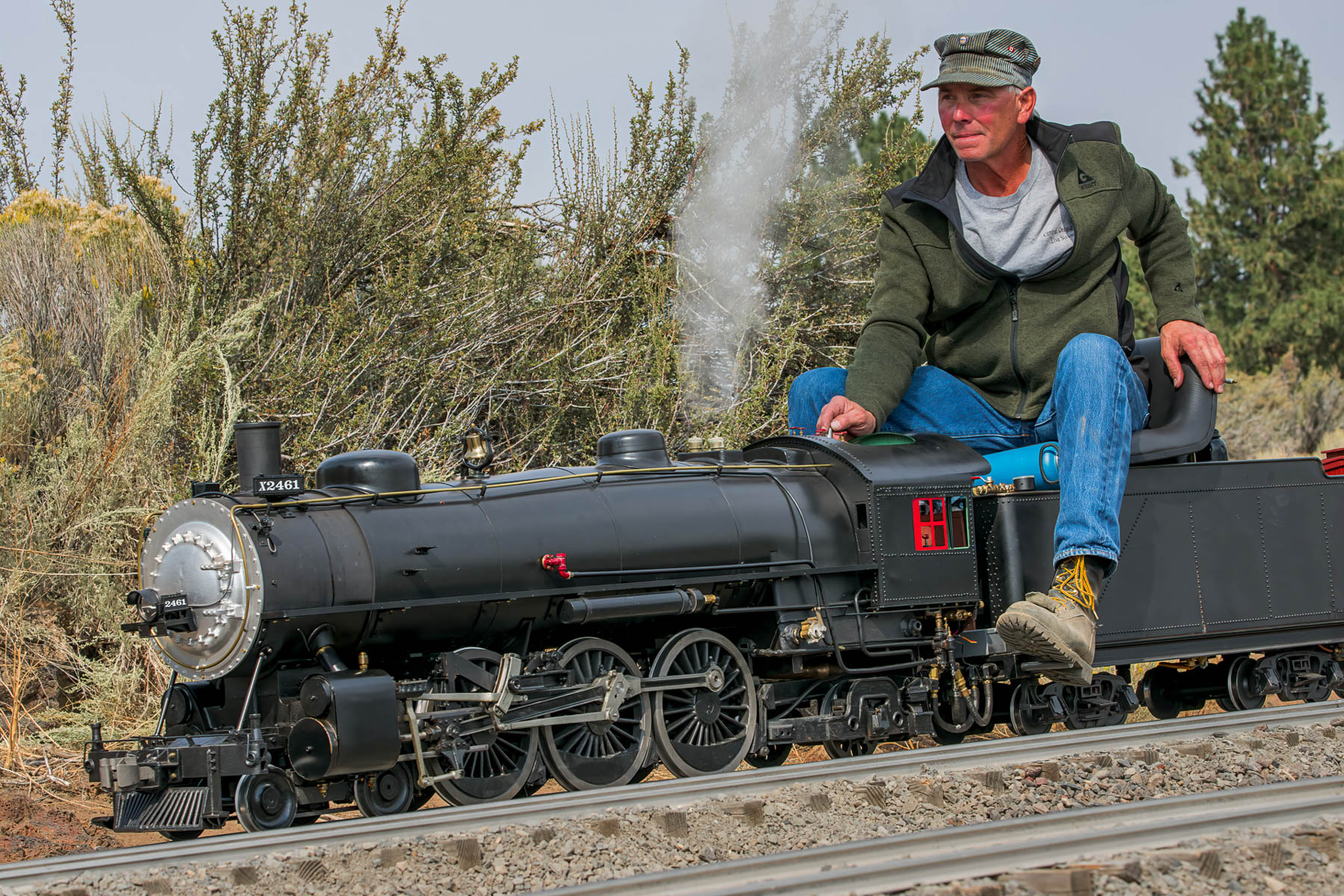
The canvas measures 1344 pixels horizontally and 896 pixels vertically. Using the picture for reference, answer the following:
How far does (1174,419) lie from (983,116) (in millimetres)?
1861

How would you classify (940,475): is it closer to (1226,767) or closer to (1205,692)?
(1226,767)

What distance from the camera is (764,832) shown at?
4.34m

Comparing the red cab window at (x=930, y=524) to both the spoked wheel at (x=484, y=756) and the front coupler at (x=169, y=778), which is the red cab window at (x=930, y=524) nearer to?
the spoked wheel at (x=484, y=756)

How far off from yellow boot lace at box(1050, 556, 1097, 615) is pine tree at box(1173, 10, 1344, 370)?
1949 centimetres

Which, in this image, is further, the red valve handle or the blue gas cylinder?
the blue gas cylinder

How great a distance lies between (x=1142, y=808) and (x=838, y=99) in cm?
871

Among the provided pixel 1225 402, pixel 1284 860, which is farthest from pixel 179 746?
pixel 1225 402

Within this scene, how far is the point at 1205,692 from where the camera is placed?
7.94 meters

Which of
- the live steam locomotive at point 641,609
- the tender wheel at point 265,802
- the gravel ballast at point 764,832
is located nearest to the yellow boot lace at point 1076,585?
the live steam locomotive at point 641,609

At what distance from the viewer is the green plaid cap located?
645 centimetres

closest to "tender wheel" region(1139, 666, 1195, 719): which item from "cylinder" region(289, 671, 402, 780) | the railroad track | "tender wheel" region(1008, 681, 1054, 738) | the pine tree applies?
"tender wheel" region(1008, 681, 1054, 738)

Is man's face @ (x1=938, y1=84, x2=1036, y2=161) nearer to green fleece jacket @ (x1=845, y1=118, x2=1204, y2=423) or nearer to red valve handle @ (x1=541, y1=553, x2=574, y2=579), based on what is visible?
green fleece jacket @ (x1=845, y1=118, x2=1204, y2=423)

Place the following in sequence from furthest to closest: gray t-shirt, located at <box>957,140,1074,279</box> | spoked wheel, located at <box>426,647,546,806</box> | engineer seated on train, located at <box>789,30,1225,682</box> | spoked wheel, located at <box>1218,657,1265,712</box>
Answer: spoked wheel, located at <box>1218,657,1265,712</box>, gray t-shirt, located at <box>957,140,1074,279</box>, engineer seated on train, located at <box>789,30,1225,682</box>, spoked wheel, located at <box>426,647,546,806</box>

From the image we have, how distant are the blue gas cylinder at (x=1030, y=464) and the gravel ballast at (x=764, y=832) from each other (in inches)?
65.6
